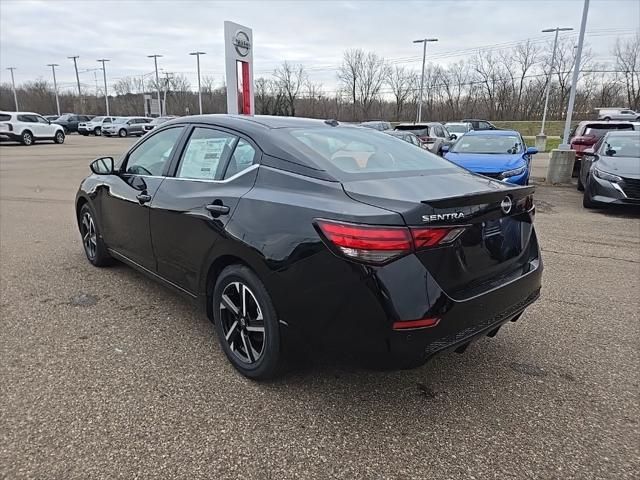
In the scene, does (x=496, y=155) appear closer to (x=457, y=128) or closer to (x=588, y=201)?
(x=588, y=201)

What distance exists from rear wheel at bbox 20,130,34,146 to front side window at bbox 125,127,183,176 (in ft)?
Result: 90.9

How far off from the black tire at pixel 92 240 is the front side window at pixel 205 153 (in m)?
1.85

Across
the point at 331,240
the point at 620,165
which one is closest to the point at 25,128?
the point at 620,165

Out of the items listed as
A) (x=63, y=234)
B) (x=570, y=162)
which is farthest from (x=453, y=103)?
(x=63, y=234)

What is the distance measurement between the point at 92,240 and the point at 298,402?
340 centimetres

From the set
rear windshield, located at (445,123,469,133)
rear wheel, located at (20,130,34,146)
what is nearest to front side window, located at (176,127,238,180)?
rear windshield, located at (445,123,469,133)

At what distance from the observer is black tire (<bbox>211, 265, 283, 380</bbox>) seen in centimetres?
260

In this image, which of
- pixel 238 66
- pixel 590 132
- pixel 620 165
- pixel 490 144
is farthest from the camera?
pixel 590 132

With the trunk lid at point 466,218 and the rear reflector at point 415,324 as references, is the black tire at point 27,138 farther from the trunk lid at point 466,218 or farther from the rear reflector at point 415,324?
the rear reflector at point 415,324

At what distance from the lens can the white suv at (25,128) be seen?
25.9 meters

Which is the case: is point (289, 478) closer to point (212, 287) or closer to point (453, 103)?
point (212, 287)

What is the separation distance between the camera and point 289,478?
83.0 inches

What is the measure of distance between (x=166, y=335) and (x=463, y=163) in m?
8.20

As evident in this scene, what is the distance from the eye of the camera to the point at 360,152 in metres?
3.11
